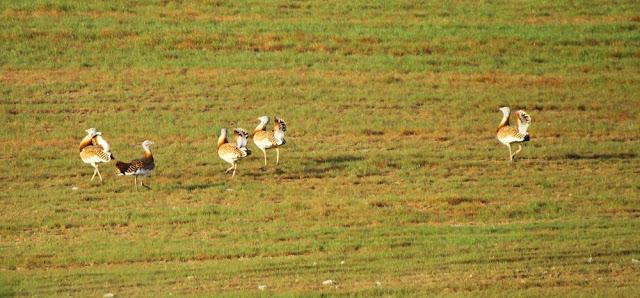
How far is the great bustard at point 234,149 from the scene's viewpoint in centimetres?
2645

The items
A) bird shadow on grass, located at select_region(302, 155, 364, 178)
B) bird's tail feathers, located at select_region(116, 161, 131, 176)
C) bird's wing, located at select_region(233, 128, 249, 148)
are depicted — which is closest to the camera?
bird's tail feathers, located at select_region(116, 161, 131, 176)

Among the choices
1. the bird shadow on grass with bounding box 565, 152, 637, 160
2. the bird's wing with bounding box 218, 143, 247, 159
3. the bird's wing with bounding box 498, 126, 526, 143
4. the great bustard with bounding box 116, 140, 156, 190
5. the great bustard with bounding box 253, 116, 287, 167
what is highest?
the great bustard with bounding box 253, 116, 287, 167

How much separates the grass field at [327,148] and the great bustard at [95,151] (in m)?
0.45

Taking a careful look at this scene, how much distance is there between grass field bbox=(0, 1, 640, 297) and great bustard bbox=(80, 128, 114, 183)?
446mm

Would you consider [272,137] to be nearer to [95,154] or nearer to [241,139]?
[241,139]

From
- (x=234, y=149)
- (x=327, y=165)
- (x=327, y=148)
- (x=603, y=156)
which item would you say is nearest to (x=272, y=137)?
(x=234, y=149)

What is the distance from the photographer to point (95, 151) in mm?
26000

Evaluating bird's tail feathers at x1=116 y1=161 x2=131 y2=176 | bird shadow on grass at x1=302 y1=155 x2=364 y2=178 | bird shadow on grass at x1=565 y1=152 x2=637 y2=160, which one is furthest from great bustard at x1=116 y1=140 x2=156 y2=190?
bird shadow on grass at x1=565 y1=152 x2=637 y2=160

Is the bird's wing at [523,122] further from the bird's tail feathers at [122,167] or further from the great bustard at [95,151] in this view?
the great bustard at [95,151]

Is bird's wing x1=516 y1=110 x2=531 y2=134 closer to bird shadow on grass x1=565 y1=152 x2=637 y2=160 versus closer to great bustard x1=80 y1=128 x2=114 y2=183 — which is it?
bird shadow on grass x1=565 y1=152 x2=637 y2=160

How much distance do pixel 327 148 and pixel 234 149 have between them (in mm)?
3707

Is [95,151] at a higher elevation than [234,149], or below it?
higher

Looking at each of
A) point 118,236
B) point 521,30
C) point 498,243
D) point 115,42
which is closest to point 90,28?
point 115,42

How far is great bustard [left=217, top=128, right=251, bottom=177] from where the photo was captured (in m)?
26.5
